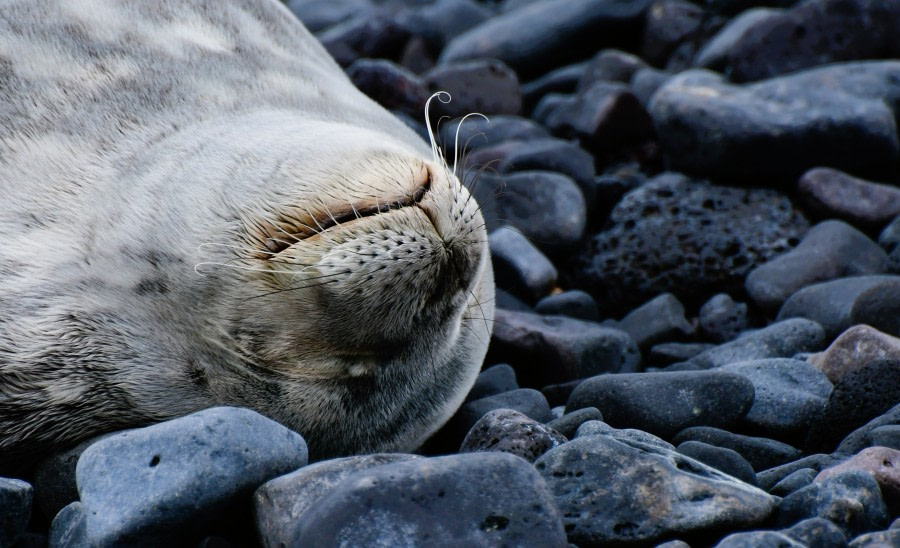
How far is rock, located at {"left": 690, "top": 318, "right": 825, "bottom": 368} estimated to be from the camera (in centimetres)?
418

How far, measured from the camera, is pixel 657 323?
4.72 m

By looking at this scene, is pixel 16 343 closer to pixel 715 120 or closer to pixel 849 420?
pixel 849 420

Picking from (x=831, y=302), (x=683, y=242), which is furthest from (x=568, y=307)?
(x=831, y=302)

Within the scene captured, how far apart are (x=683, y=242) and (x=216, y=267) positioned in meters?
2.93

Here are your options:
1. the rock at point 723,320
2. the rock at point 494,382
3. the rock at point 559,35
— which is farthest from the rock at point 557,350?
the rock at point 559,35

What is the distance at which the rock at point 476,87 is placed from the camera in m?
7.41

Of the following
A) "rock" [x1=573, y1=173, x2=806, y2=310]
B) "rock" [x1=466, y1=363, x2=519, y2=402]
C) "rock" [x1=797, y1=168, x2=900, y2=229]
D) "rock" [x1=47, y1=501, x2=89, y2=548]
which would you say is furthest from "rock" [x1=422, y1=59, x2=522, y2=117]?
"rock" [x1=47, y1=501, x2=89, y2=548]

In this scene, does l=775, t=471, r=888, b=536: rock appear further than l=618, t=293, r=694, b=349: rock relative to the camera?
Result: No

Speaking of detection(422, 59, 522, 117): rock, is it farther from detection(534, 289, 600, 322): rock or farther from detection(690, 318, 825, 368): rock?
detection(690, 318, 825, 368): rock

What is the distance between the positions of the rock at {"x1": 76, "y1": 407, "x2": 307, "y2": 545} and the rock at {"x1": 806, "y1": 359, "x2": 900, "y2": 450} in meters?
1.58

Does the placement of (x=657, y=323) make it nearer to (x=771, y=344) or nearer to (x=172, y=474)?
(x=771, y=344)

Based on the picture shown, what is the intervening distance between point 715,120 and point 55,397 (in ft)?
12.3

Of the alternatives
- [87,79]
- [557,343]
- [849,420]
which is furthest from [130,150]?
[849,420]

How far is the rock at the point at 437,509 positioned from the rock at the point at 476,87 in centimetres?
532
